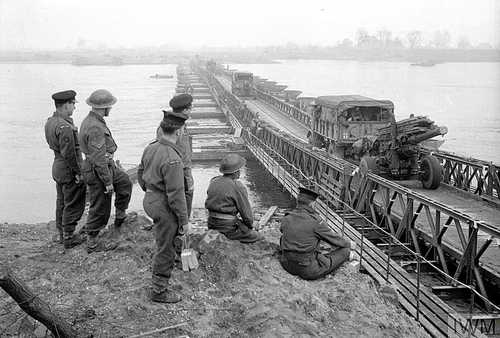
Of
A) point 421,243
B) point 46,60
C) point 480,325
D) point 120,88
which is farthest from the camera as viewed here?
point 46,60

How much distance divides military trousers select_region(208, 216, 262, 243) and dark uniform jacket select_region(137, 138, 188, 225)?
62.7 inches

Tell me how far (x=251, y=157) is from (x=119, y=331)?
20912mm

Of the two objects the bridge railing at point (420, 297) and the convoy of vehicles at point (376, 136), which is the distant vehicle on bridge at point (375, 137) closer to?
the convoy of vehicles at point (376, 136)

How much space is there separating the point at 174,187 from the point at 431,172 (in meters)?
10.1

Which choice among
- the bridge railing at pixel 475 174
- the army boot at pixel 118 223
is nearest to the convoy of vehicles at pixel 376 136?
the bridge railing at pixel 475 174

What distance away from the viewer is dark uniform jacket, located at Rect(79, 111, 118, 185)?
6.91m

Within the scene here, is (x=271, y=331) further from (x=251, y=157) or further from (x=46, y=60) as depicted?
(x=46, y=60)

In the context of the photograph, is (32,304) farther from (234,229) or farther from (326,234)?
(326,234)

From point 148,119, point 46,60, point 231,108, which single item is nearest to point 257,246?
point 231,108

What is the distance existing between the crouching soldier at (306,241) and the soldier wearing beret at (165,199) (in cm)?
151

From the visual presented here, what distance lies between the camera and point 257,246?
725cm

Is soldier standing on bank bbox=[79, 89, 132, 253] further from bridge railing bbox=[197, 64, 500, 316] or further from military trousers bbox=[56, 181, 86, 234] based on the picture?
bridge railing bbox=[197, 64, 500, 316]

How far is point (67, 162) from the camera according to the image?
24.5ft

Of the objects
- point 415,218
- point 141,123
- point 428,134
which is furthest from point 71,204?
point 141,123
